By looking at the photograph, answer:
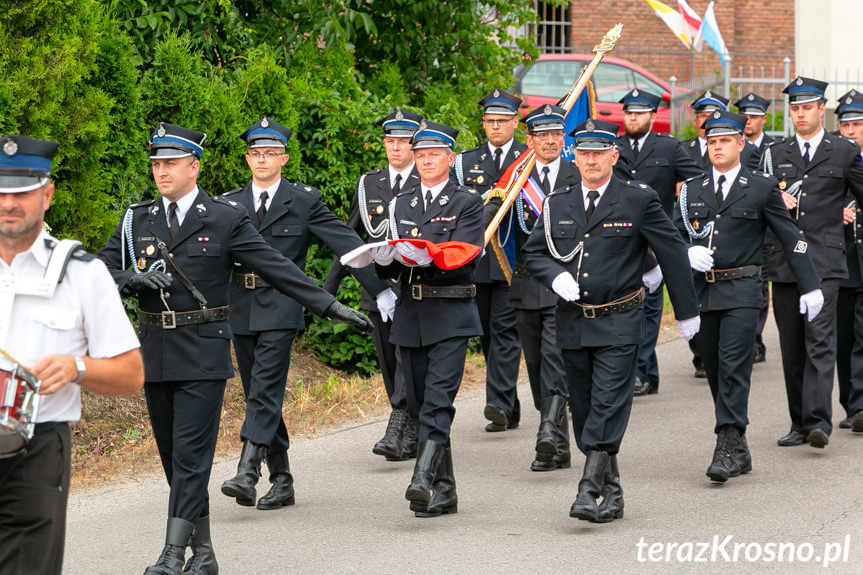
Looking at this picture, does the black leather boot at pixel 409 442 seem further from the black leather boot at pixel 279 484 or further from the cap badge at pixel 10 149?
the cap badge at pixel 10 149

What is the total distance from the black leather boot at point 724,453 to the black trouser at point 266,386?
2.56 metres

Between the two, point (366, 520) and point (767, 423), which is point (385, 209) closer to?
point (366, 520)

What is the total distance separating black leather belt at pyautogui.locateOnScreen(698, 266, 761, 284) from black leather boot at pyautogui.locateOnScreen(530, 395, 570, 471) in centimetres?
131

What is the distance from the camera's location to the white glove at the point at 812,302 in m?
8.45

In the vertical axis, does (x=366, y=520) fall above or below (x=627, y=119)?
below

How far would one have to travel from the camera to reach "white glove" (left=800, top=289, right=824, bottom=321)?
845cm

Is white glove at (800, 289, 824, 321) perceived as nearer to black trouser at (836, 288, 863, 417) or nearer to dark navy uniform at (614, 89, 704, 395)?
black trouser at (836, 288, 863, 417)

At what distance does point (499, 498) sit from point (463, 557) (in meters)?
1.27

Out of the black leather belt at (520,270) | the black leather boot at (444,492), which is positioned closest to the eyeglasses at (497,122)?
A: the black leather belt at (520,270)

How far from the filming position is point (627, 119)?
1120cm

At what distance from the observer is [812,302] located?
8453 millimetres

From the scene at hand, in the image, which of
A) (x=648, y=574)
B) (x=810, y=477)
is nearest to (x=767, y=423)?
(x=810, y=477)

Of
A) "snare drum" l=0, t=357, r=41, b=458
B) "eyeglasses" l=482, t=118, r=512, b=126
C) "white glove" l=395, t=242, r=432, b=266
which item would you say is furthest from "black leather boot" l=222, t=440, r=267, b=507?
"eyeglasses" l=482, t=118, r=512, b=126

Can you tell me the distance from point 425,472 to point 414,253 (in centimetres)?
120
